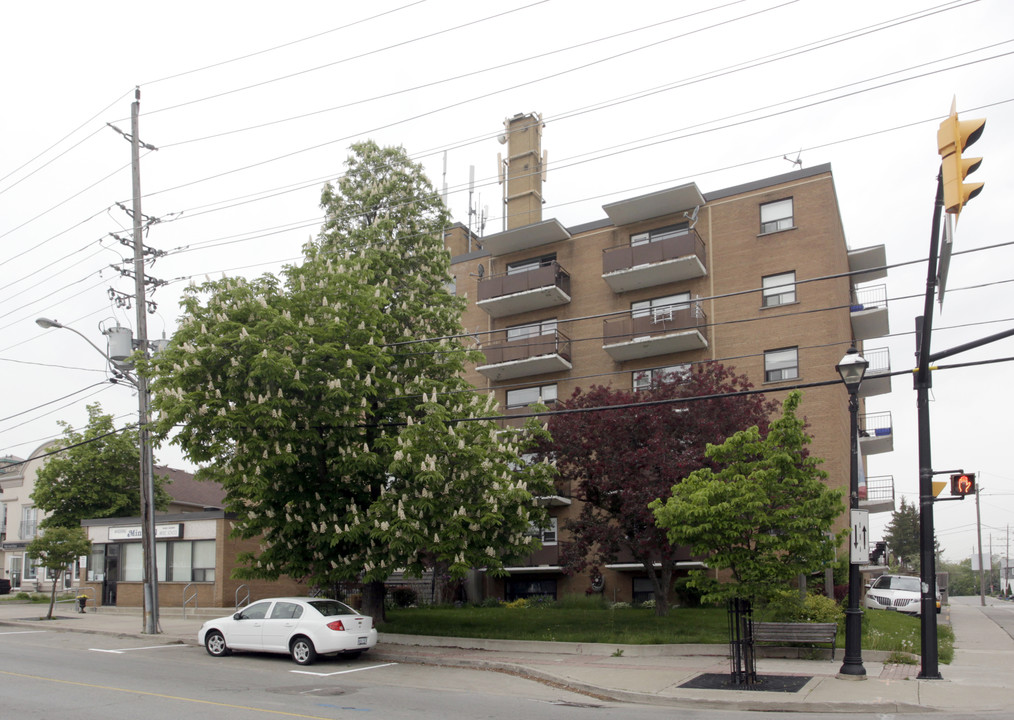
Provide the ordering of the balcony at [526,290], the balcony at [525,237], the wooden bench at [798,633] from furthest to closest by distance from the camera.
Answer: the balcony at [525,237]
the balcony at [526,290]
the wooden bench at [798,633]

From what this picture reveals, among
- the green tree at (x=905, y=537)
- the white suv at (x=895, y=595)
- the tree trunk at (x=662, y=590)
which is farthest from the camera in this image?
the green tree at (x=905, y=537)

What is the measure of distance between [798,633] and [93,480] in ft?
117

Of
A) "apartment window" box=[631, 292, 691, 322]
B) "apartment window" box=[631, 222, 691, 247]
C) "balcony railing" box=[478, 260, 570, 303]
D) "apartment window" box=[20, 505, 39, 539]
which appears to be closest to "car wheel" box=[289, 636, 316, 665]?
"apartment window" box=[631, 292, 691, 322]

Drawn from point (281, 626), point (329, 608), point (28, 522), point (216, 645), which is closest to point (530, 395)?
point (329, 608)

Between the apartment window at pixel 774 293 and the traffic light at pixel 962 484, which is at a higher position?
the apartment window at pixel 774 293

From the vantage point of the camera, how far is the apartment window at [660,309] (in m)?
33.1

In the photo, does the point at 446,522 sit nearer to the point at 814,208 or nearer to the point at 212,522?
the point at 212,522

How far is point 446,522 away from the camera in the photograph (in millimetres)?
19578

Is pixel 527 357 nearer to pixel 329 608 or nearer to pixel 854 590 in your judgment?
pixel 329 608

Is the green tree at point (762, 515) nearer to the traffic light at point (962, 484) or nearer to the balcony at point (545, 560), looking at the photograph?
the traffic light at point (962, 484)

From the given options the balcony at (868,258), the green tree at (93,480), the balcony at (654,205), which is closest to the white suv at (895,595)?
the balcony at (868,258)

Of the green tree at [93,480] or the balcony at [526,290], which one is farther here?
the green tree at [93,480]

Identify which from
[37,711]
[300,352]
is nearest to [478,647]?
[300,352]

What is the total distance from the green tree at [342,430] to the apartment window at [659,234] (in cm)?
1478
